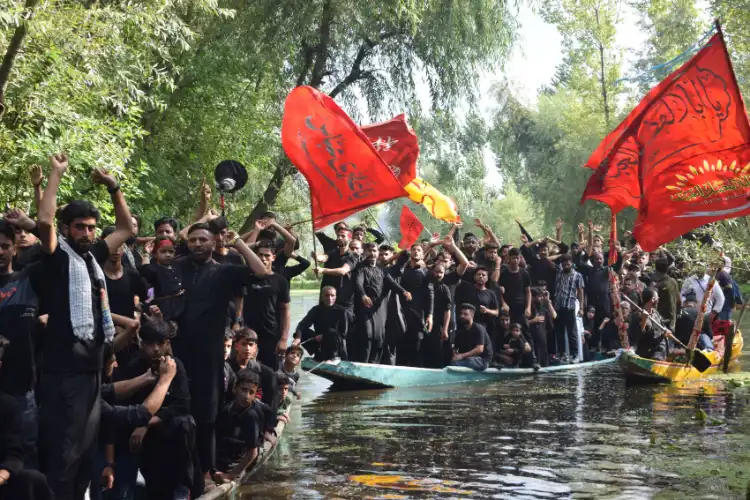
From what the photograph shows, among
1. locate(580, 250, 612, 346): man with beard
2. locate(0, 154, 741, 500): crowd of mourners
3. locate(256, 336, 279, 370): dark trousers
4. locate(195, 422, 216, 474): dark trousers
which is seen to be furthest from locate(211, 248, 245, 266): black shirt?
locate(580, 250, 612, 346): man with beard

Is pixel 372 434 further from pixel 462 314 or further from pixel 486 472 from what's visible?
pixel 462 314

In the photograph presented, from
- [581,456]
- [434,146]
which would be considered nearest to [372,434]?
[581,456]

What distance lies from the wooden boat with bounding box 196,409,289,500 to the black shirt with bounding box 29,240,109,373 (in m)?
1.46

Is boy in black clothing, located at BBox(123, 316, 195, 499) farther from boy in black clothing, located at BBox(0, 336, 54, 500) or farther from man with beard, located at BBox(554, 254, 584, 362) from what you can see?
man with beard, located at BBox(554, 254, 584, 362)

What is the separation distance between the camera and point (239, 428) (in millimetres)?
9070

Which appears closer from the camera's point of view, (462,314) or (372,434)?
(372,434)

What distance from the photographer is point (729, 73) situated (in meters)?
13.7

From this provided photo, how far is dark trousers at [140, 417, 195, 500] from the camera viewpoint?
300 inches

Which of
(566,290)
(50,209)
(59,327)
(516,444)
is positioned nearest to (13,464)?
(59,327)

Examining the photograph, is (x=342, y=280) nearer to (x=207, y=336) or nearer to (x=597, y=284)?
(x=597, y=284)

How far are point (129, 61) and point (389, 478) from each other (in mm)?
10359

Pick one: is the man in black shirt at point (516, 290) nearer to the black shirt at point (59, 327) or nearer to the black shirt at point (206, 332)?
the black shirt at point (206, 332)

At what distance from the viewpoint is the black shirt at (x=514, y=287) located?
19516 millimetres

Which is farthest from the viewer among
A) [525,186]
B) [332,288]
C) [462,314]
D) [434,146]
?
[525,186]
